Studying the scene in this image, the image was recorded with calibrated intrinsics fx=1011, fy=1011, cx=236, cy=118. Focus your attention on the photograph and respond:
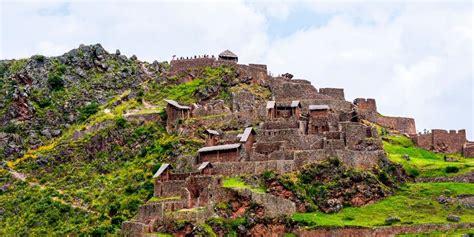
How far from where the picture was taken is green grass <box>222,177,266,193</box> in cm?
9175

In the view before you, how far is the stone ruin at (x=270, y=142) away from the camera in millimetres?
91000

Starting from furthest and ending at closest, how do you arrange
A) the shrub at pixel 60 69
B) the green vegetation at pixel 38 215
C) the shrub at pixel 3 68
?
the shrub at pixel 3 68, the shrub at pixel 60 69, the green vegetation at pixel 38 215

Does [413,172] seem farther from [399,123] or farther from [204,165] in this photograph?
[204,165]

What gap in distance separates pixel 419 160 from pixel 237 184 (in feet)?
67.3

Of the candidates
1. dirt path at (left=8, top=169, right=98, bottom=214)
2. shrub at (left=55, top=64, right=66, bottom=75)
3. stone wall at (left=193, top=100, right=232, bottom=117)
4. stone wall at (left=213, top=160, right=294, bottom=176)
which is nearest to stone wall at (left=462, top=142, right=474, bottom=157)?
stone wall at (left=213, top=160, right=294, bottom=176)

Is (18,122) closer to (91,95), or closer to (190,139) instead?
(91,95)

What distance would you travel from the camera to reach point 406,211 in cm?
9038

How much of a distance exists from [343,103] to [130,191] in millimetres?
25516

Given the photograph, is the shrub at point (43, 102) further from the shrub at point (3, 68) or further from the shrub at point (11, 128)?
the shrub at point (3, 68)

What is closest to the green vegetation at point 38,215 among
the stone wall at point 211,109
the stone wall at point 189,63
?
the stone wall at point 211,109

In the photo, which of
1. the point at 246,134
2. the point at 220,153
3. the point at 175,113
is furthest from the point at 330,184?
the point at 175,113

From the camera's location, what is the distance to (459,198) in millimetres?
91875

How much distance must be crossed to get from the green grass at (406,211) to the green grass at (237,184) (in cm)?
428

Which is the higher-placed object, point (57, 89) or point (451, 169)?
point (57, 89)
